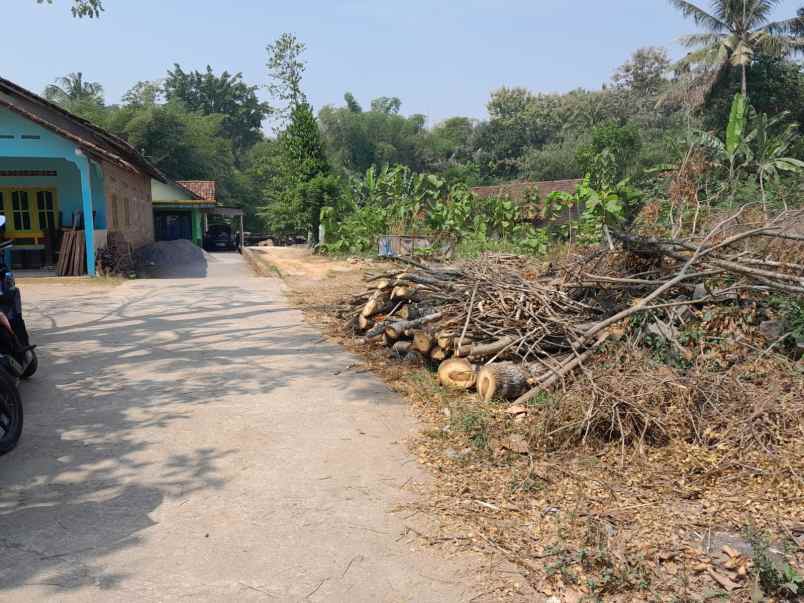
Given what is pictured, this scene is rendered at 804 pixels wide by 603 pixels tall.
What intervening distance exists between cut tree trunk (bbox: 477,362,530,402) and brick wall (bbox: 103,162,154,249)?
14775mm

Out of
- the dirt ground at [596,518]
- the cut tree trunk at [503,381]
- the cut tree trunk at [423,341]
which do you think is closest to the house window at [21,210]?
the cut tree trunk at [423,341]

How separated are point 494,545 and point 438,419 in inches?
81.7

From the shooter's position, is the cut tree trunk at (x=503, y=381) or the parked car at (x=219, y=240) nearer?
the cut tree trunk at (x=503, y=381)

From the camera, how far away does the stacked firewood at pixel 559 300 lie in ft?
18.8

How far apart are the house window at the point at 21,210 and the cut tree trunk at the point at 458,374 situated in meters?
15.9

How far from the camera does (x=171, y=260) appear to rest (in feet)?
71.0

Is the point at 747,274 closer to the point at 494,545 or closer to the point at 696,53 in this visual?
the point at 494,545

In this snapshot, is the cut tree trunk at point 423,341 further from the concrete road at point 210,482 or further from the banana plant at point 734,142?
the banana plant at point 734,142

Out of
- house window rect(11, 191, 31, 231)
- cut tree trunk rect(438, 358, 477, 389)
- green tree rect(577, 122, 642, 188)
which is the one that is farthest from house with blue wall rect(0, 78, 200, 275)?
green tree rect(577, 122, 642, 188)

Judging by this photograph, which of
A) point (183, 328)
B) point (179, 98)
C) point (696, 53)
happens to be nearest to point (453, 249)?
point (183, 328)

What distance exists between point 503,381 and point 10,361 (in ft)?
14.2

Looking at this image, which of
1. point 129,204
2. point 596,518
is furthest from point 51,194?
point 596,518

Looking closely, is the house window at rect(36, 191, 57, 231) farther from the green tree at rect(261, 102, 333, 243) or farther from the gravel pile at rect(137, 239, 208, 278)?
→ the green tree at rect(261, 102, 333, 243)

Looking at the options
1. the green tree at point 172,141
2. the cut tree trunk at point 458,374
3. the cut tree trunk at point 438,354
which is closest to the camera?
the cut tree trunk at point 458,374
